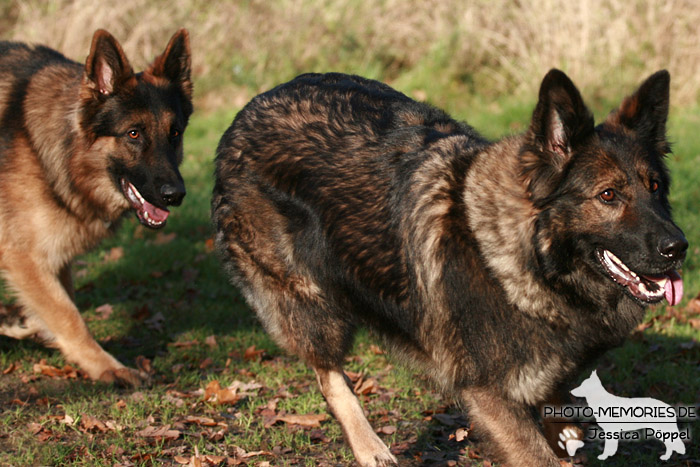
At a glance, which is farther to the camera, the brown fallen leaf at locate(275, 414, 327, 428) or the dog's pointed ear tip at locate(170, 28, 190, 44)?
the dog's pointed ear tip at locate(170, 28, 190, 44)

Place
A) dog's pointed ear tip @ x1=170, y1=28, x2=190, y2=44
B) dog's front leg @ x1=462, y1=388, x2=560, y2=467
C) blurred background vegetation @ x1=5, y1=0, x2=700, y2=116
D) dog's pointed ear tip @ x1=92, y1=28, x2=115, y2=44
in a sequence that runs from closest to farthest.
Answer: dog's front leg @ x1=462, y1=388, x2=560, y2=467
dog's pointed ear tip @ x1=92, y1=28, x2=115, y2=44
dog's pointed ear tip @ x1=170, y1=28, x2=190, y2=44
blurred background vegetation @ x1=5, y1=0, x2=700, y2=116

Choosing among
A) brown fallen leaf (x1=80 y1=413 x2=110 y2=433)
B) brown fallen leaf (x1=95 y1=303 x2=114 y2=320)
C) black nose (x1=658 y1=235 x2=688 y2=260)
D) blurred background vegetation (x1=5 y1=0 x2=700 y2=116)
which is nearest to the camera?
black nose (x1=658 y1=235 x2=688 y2=260)

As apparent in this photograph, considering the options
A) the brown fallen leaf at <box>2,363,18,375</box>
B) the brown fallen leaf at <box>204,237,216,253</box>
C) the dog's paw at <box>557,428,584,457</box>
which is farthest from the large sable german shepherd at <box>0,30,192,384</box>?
the dog's paw at <box>557,428,584,457</box>

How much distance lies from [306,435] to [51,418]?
1455 mm

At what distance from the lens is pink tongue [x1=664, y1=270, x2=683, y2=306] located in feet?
10.2

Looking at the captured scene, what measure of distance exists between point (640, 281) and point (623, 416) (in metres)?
1.03

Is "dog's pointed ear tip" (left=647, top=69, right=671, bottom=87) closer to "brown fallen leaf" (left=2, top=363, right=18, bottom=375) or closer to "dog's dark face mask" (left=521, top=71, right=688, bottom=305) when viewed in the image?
"dog's dark face mask" (left=521, top=71, right=688, bottom=305)

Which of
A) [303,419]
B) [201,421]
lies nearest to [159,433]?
[201,421]

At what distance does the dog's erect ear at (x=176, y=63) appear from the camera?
17.0 ft

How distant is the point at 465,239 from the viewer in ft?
11.1

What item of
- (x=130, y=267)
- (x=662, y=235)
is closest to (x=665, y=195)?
(x=662, y=235)

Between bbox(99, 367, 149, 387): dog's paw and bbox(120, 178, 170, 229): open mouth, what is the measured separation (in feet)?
3.14

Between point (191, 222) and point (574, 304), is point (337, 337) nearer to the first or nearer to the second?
point (574, 304)

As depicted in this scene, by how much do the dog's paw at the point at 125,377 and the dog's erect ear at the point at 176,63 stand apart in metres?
1.92
